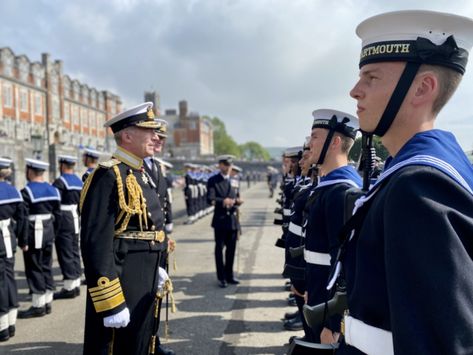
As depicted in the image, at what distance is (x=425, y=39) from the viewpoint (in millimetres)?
1338

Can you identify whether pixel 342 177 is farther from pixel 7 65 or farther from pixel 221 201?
pixel 7 65

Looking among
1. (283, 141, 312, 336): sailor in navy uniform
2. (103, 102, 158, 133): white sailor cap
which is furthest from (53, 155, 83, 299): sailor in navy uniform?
(103, 102, 158, 133): white sailor cap

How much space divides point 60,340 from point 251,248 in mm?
6425

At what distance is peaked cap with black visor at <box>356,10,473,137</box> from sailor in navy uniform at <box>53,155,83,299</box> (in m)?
6.40

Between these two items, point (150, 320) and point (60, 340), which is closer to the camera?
point (150, 320)

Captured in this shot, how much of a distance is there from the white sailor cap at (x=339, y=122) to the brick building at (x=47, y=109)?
2649 centimetres

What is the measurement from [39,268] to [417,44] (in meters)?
6.04

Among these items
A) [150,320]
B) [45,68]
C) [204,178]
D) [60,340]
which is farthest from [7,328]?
[45,68]

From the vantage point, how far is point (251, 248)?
10.7m

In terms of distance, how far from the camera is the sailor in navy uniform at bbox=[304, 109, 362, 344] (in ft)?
9.14

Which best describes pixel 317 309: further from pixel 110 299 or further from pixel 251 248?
pixel 251 248

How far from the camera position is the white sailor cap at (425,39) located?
4.33 ft

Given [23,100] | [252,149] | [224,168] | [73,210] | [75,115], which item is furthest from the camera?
[252,149]

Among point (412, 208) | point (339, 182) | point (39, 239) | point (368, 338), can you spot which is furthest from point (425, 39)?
point (39, 239)
